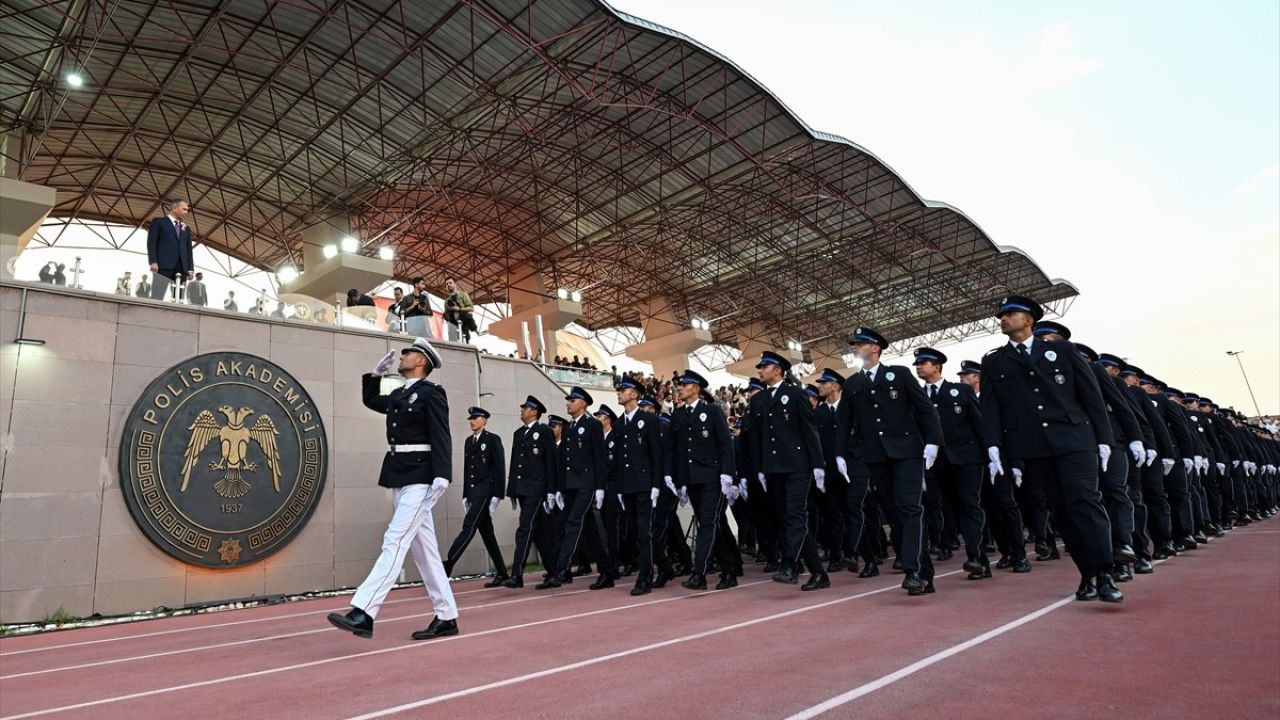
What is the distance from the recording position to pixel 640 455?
7.40m

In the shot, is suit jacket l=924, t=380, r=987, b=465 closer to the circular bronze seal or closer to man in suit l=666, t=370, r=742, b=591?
man in suit l=666, t=370, r=742, b=591

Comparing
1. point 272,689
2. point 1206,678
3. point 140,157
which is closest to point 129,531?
point 272,689

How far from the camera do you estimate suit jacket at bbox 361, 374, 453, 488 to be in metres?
4.82

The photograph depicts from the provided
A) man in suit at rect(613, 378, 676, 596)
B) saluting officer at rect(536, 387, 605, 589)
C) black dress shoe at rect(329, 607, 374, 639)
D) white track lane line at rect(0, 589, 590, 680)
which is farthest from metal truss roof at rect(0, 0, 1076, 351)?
black dress shoe at rect(329, 607, 374, 639)

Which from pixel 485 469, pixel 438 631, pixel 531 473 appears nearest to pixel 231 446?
pixel 485 469

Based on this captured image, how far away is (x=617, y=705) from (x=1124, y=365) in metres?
7.29

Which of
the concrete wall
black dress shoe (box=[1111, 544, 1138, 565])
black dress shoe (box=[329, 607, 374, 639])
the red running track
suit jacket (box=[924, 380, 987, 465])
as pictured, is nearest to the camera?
the red running track

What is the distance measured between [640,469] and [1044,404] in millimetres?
3853

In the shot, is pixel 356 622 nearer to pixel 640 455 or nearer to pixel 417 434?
pixel 417 434

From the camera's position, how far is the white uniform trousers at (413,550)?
4.54 metres

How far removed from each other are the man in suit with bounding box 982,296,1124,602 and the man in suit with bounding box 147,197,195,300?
9.02 m

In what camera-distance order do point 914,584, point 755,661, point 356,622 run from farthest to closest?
point 914,584, point 356,622, point 755,661

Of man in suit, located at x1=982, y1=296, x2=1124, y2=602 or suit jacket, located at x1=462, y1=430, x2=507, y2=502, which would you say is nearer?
man in suit, located at x1=982, y1=296, x2=1124, y2=602

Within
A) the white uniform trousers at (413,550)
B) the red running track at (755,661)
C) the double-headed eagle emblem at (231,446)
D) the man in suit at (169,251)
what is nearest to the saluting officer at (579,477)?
the red running track at (755,661)
